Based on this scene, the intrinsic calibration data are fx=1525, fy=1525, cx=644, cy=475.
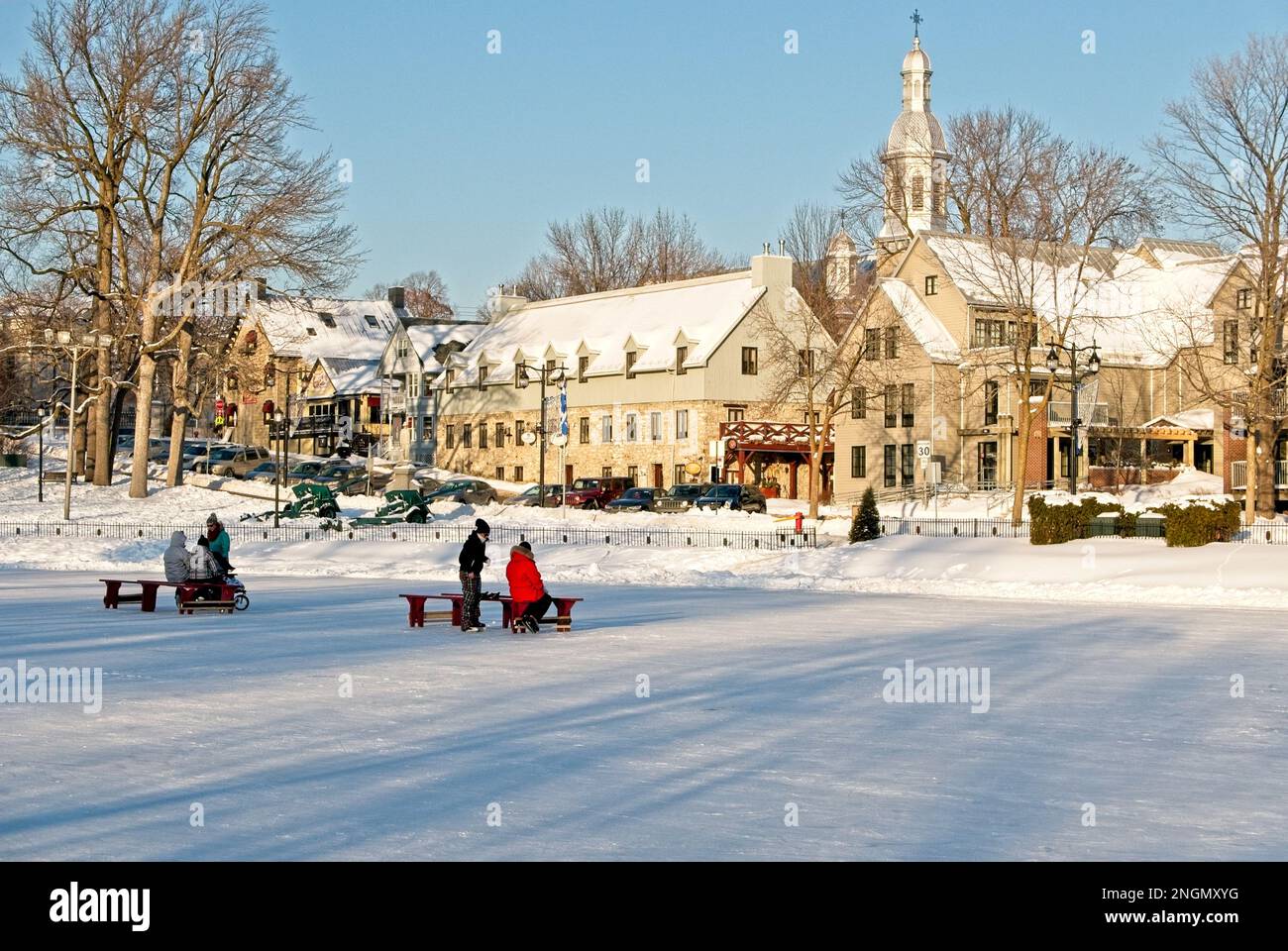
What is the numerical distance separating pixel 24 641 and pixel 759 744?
39.2 feet

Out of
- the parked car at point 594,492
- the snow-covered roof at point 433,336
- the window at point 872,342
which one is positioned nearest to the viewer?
the parked car at point 594,492

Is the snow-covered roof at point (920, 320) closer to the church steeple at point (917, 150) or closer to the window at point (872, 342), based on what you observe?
the window at point (872, 342)

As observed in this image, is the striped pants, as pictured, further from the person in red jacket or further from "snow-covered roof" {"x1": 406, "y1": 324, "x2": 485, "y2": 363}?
"snow-covered roof" {"x1": 406, "y1": 324, "x2": 485, "y2": 363}

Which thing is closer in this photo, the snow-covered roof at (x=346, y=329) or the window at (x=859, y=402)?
the window at (x=859, y=402)

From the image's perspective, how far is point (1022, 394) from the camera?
172ft

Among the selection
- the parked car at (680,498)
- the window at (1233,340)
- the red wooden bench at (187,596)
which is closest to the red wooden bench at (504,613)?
the red wooden bench at (187,596)

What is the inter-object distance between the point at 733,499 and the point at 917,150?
51698 mm

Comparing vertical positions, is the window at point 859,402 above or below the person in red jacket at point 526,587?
above

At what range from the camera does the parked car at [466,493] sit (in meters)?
62.0

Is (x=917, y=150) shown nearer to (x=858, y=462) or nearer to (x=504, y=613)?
(x=858, y=462)

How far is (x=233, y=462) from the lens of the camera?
7538 cm

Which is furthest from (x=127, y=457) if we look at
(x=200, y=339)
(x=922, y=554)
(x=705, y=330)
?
(x=922, y=554)

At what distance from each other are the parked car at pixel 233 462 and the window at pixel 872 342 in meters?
29.7

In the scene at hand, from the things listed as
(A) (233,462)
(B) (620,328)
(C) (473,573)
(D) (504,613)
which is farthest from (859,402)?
(C) (473,573)
